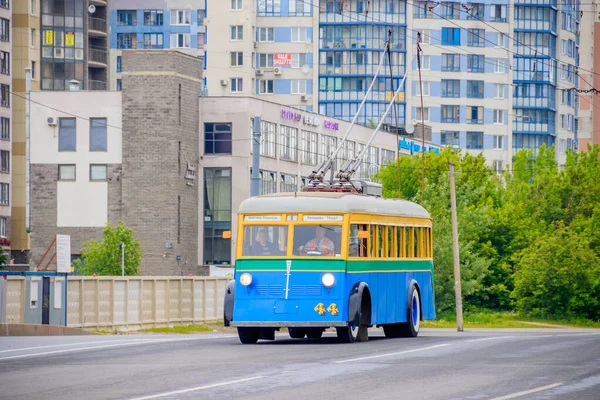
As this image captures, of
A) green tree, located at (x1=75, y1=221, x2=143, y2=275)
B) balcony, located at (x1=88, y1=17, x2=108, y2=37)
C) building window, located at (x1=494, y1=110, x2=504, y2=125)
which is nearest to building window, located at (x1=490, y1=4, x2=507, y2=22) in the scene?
building window, located at (x1=494, y1=110, x2=504, y2=125)

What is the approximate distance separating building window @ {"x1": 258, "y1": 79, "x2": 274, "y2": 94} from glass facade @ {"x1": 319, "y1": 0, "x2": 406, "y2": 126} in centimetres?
479

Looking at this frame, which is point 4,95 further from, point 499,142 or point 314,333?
point 314,333

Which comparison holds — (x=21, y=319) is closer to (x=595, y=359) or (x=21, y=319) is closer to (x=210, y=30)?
(x=595, y=359)

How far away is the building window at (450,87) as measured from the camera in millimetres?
135125

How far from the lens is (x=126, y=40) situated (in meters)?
137

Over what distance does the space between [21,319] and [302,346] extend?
1323cm

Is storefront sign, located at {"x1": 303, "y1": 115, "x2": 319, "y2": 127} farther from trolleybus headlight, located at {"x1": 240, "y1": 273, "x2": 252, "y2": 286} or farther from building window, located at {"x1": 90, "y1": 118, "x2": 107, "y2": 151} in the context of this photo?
trolleybus headlight, located at {"x1": 240, "y1": 273, "x2": 252, "y2": 286}

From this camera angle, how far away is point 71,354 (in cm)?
2158

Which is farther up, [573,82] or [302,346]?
[573,82]

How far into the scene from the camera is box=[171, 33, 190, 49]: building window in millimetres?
137125

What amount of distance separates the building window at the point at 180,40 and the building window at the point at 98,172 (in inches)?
2226

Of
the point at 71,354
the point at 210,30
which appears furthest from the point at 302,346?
the point at 210,30

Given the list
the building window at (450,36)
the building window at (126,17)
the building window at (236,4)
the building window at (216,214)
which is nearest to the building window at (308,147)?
the building window at (216,214)

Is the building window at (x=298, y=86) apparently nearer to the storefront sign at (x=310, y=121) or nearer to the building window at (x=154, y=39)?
the building window at (x=154, y=39)
